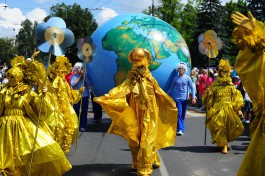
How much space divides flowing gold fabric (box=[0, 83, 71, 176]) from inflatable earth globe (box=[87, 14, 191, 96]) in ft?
15.8

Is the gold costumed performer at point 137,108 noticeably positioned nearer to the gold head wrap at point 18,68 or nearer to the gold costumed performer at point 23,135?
the gold costumed performer at point 23,135

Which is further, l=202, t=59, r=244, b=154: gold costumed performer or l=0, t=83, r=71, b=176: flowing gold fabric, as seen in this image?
l=202, t=59, r=244, b=154: gold costumed performer

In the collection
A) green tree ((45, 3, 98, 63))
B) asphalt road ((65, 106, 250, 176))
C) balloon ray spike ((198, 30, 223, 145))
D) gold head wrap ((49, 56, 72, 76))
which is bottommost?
asphalt road ((65, 106, 250, 176))

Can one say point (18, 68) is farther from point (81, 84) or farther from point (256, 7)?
point (256, 7)

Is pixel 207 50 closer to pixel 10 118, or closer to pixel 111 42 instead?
pixel 111 42

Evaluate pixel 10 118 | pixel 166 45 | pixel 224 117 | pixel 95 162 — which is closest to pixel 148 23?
pixel 166 45

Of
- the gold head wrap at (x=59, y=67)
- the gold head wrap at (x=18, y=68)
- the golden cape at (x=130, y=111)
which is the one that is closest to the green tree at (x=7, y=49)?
the gold head wrap at (x=59, y=67)

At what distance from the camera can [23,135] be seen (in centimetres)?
522

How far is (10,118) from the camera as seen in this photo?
5.28m

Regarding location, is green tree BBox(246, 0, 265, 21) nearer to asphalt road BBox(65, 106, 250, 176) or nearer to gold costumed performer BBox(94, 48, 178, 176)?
asphalt road BBox(65, 106, 250, 176)

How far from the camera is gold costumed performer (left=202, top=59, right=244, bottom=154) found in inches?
332

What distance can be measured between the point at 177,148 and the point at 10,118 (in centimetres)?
436

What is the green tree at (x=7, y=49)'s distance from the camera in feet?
282

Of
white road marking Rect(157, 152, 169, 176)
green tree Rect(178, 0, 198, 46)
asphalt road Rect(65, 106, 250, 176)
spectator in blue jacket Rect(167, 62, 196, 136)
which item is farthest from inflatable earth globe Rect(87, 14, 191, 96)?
green tree Rect(178, 0, 198, 46)
